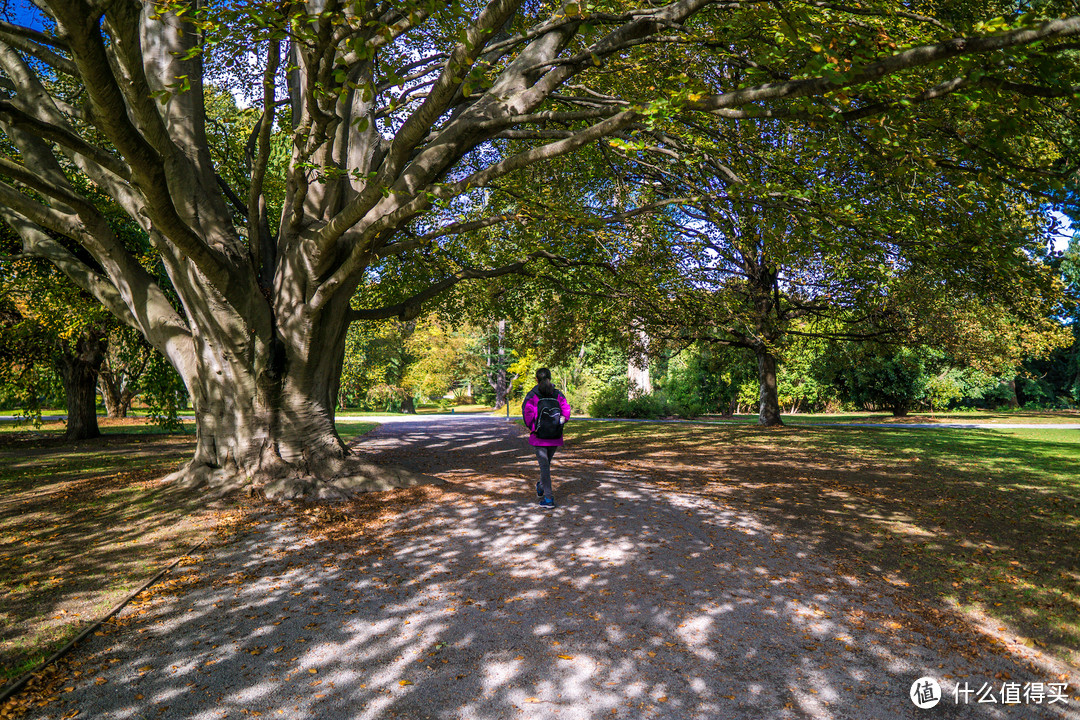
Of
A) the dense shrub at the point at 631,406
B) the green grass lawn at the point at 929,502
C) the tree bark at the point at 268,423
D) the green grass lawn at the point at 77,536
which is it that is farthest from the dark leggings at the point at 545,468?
the dense shrub at the point at 631,406

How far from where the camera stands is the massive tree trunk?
15570mm

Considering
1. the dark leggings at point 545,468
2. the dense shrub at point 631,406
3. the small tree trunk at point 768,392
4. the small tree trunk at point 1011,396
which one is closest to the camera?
the dark leggings at point 545,468

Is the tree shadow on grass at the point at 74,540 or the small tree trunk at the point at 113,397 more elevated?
the small tree trunk at the point at 113,397

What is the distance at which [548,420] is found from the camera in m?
7.63

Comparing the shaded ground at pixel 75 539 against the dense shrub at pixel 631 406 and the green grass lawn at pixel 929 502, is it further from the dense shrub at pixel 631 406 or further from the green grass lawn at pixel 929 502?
the dense shrub at pixel 631 406

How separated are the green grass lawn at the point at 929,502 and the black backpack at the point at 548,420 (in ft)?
8.60

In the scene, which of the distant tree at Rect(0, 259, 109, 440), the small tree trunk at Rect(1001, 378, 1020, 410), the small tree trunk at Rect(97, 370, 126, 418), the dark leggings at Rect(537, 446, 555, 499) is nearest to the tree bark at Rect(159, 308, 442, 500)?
the dark leggings at Rect(537, 446, 555, 499)

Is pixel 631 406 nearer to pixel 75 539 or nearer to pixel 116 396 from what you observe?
pixel 116 396

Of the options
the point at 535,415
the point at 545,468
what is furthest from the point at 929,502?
the point at 535,415

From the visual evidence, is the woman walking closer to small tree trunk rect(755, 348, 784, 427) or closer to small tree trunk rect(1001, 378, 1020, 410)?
small tree trunk rect(755, 348, 784, 427)

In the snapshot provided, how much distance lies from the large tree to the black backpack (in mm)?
2571

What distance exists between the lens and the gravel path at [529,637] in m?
3.32

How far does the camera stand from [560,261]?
37.7ft

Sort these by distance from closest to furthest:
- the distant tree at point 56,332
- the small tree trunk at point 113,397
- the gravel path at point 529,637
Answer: the gravel path at point 529,637 < the distant tree at point 56,332 < the small tree trunk at point 113,397
